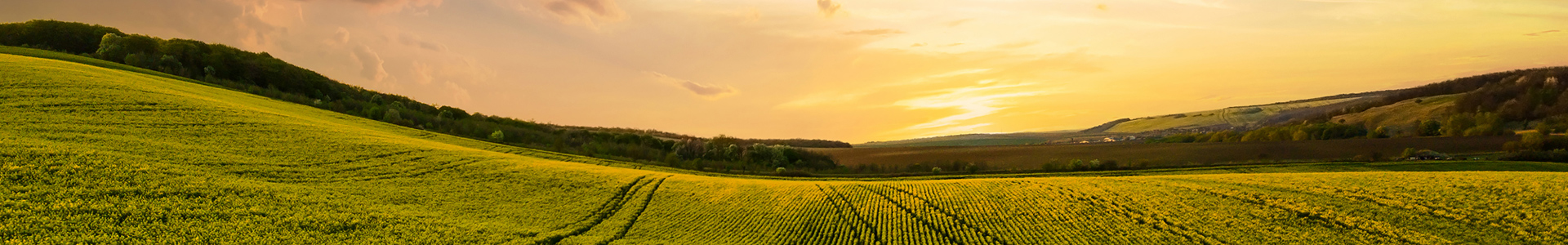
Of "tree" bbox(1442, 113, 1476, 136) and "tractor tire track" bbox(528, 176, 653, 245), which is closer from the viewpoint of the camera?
"tractor tire track" bbox(528, 176, 653, 245)

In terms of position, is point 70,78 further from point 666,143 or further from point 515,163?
point 666,143

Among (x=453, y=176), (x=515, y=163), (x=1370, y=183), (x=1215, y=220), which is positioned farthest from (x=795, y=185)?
(x=1370, y=183)

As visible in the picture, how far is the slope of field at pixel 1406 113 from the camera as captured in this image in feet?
362

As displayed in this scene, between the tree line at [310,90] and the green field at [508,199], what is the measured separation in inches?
986

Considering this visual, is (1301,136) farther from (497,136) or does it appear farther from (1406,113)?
(497,136)

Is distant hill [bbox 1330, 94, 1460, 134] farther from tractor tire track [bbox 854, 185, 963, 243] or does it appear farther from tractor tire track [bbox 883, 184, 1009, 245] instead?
tractor tire track [bbox 854, 185, 963, 243]

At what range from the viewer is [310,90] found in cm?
8962

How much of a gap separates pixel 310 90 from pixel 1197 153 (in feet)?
364

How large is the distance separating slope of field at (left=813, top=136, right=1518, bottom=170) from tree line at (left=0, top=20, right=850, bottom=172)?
1523 centimetres

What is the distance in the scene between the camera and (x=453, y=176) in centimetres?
3672

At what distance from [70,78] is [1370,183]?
8180cm

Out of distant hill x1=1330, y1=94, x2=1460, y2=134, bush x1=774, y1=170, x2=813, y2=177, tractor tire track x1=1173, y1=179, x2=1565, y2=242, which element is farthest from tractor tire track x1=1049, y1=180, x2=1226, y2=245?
distant hill x1=1330, y1=94, x2=1460, y2=134

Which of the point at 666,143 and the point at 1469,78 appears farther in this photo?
the point at 1469,78

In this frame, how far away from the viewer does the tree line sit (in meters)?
72.6
